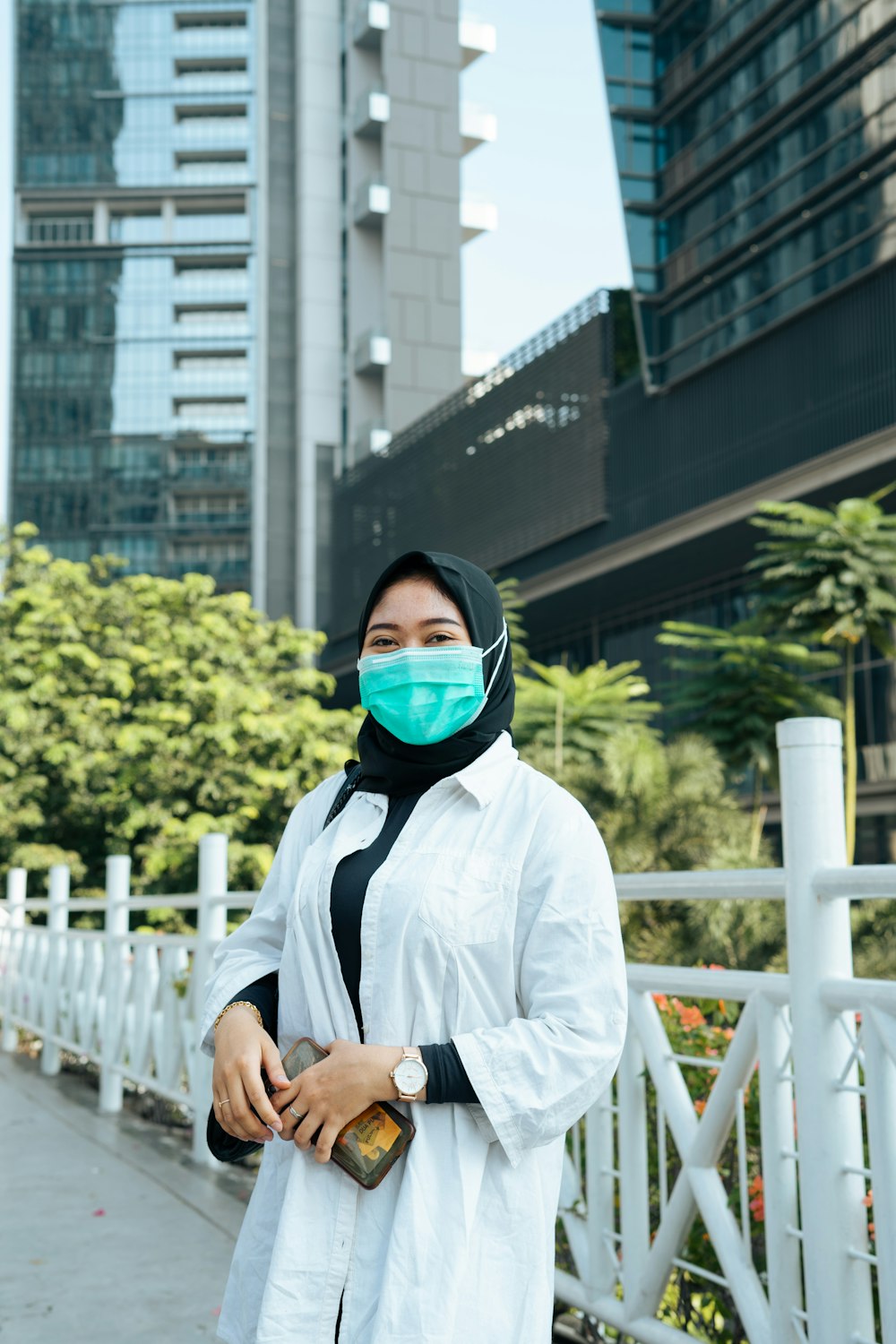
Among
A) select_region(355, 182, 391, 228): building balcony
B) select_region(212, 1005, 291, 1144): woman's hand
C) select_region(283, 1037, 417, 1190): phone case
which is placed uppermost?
select_region(355, 182, 391, 228): building balcony

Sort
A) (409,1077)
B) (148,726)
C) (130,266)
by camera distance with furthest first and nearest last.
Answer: (130,266) < (148,726) < (409,1077)

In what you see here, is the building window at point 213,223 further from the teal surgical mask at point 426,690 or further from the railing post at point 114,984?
the teal surgical mask at point 426,690

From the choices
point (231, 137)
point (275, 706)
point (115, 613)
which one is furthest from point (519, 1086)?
point (231, 137)

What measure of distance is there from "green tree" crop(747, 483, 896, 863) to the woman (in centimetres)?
1202

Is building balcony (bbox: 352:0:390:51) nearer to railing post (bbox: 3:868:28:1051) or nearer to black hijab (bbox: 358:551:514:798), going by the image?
railing post (bbox: 3:868:28:1051)

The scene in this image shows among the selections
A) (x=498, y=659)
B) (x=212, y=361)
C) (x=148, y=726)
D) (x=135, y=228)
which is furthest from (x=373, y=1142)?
(x=135, y=228)

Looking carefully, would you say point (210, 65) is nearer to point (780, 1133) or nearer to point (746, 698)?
point (746, 698)

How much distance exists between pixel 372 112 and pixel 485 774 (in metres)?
46.6

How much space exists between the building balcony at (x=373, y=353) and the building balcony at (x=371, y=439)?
2122 mm

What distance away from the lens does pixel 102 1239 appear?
4.40 m

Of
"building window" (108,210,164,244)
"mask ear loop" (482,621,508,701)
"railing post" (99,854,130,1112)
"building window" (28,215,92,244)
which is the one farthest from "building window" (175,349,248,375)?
"mask ear loop" (482,621,508,701)

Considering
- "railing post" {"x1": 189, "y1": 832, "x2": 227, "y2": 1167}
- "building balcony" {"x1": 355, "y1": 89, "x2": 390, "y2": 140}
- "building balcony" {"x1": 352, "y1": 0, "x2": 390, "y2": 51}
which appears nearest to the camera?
"railing post" {"x1": 189, "y1": 832, "x2": 227, "y2": 1167}

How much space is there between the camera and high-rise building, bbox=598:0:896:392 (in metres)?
18.8

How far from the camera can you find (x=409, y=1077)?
5.45ft
